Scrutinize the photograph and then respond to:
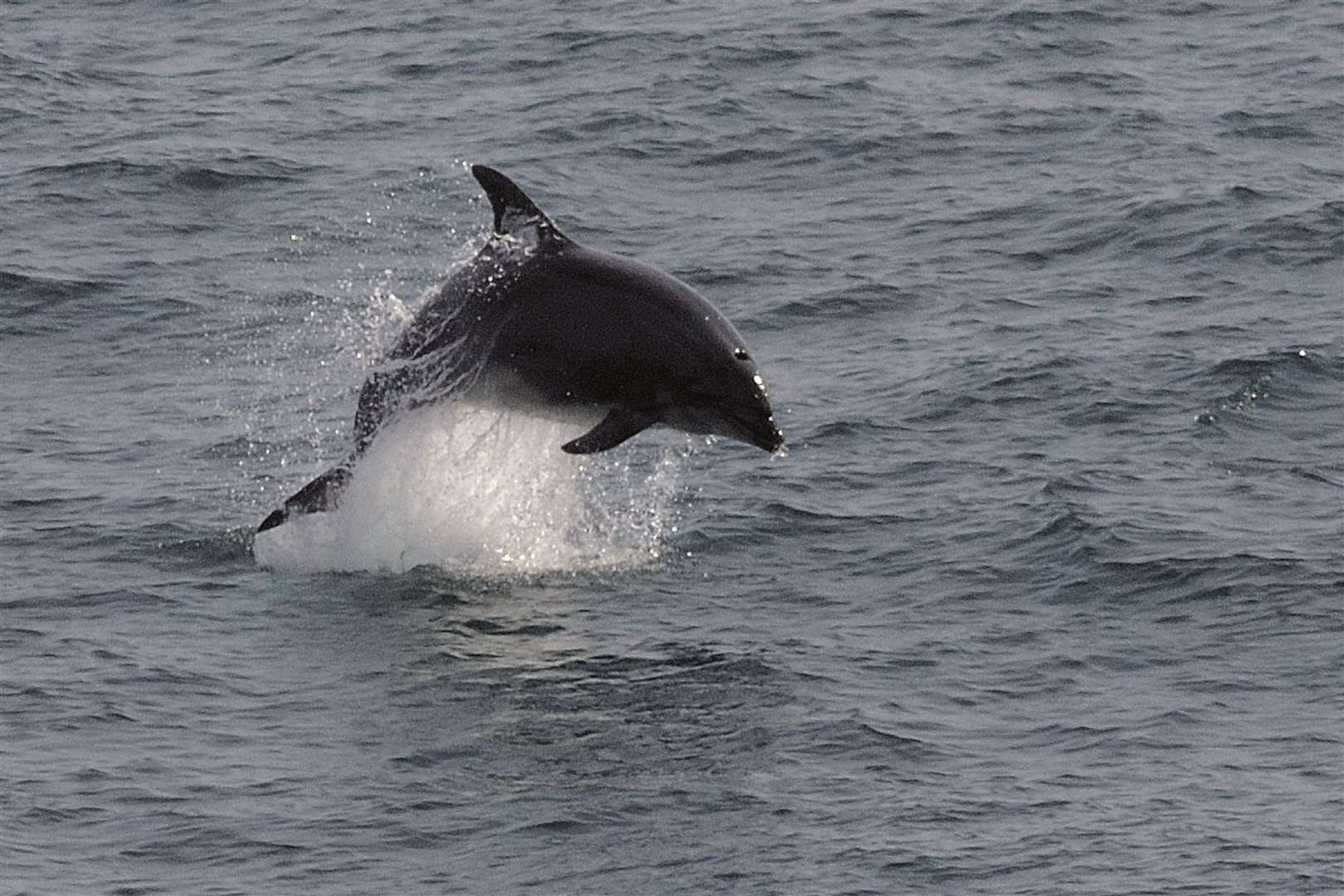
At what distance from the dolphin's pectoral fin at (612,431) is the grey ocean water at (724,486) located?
5.55ft

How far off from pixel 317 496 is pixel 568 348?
2.47m

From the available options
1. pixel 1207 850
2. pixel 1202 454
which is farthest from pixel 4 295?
pixel 1207 850

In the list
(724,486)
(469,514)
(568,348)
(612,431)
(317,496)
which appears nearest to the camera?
(612,431)

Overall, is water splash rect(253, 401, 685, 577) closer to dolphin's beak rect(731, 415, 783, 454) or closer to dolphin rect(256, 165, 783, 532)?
dolphin rect(256, 165, 783, 532)

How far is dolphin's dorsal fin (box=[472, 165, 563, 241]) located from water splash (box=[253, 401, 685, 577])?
161 centimetres

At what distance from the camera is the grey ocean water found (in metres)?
18.5

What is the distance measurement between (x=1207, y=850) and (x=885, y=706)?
315 centimetres

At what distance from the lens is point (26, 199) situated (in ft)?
114

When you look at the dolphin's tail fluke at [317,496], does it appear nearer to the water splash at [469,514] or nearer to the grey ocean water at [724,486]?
the water splash at [469,514]

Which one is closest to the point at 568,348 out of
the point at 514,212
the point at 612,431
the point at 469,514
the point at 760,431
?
the point at 612,431

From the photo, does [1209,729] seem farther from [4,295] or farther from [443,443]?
[4,295]

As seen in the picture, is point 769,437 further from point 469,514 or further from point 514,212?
point 469,514

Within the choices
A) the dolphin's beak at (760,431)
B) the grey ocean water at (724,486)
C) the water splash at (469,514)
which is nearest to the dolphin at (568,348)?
the dolphin's beak at (760,431)

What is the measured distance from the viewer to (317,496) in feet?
73.6
